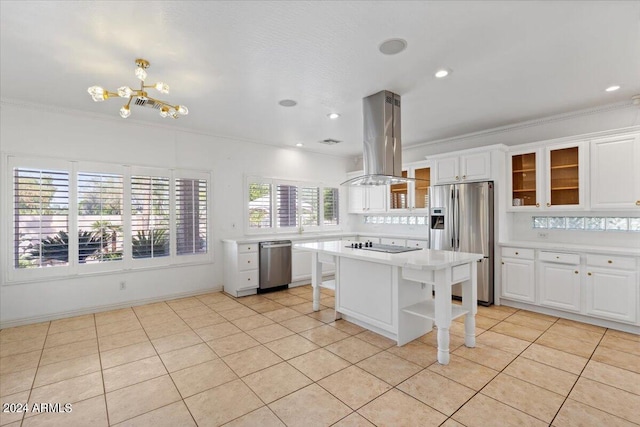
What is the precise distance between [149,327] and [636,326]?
5.43m

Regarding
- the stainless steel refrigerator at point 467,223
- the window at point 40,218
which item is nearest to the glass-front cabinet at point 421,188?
the stainless steel refrigerator at point 467,223

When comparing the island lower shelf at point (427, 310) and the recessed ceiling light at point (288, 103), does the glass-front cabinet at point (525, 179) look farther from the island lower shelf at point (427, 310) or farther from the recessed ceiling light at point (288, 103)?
the recessed ceiling light at point (288, 103)

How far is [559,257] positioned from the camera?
151 inches

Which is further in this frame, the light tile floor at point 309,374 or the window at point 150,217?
the window at point 150,217

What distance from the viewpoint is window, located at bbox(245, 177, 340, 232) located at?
224 inches

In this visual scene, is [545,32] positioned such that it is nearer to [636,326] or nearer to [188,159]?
[636,326]

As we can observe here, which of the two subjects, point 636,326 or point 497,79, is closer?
point 497,79

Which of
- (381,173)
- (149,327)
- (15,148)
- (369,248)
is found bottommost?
(149,327)

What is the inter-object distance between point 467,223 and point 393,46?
2962mm

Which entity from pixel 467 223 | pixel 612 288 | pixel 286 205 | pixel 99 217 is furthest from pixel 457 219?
pixel 99 217

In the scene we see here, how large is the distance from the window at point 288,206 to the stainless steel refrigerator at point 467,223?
2418 mm

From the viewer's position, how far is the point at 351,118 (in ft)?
14.4

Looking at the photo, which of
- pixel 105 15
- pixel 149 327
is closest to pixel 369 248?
pixel 149 327

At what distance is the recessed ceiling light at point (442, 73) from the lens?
293cm
